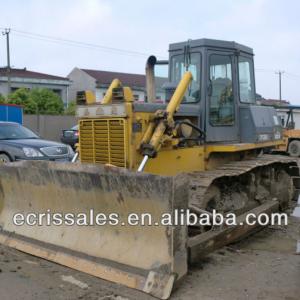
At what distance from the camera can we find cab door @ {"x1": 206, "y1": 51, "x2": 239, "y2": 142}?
289 inches

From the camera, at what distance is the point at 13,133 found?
13.2m

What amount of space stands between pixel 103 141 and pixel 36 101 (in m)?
27.0

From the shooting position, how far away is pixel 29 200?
6508 millimetres

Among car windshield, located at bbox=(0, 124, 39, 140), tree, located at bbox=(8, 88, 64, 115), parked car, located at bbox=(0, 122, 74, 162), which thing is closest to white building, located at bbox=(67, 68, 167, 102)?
tree, located at bbox=(8, 88, 64, 115)

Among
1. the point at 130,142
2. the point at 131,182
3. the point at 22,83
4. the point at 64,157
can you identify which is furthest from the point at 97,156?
the point at 22,83

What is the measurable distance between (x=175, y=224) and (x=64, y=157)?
8.38 meters

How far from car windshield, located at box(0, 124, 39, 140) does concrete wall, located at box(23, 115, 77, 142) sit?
12.9 metres

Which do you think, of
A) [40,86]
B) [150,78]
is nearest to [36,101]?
[40,86]

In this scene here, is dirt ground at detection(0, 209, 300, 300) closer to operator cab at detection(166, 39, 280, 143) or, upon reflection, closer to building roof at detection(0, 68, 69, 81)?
operator cab at detection(166, 39, 280, 143)

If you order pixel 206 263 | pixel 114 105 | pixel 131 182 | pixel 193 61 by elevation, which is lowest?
pixel 206 263

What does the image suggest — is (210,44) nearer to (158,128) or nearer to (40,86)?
(158,128)

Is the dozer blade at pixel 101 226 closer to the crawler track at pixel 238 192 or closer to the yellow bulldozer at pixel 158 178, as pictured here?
the yellow bulldozer at pixel 158 178

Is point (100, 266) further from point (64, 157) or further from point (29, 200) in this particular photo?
point (64, 157)

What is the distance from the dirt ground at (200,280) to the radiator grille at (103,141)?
1.51 meters
